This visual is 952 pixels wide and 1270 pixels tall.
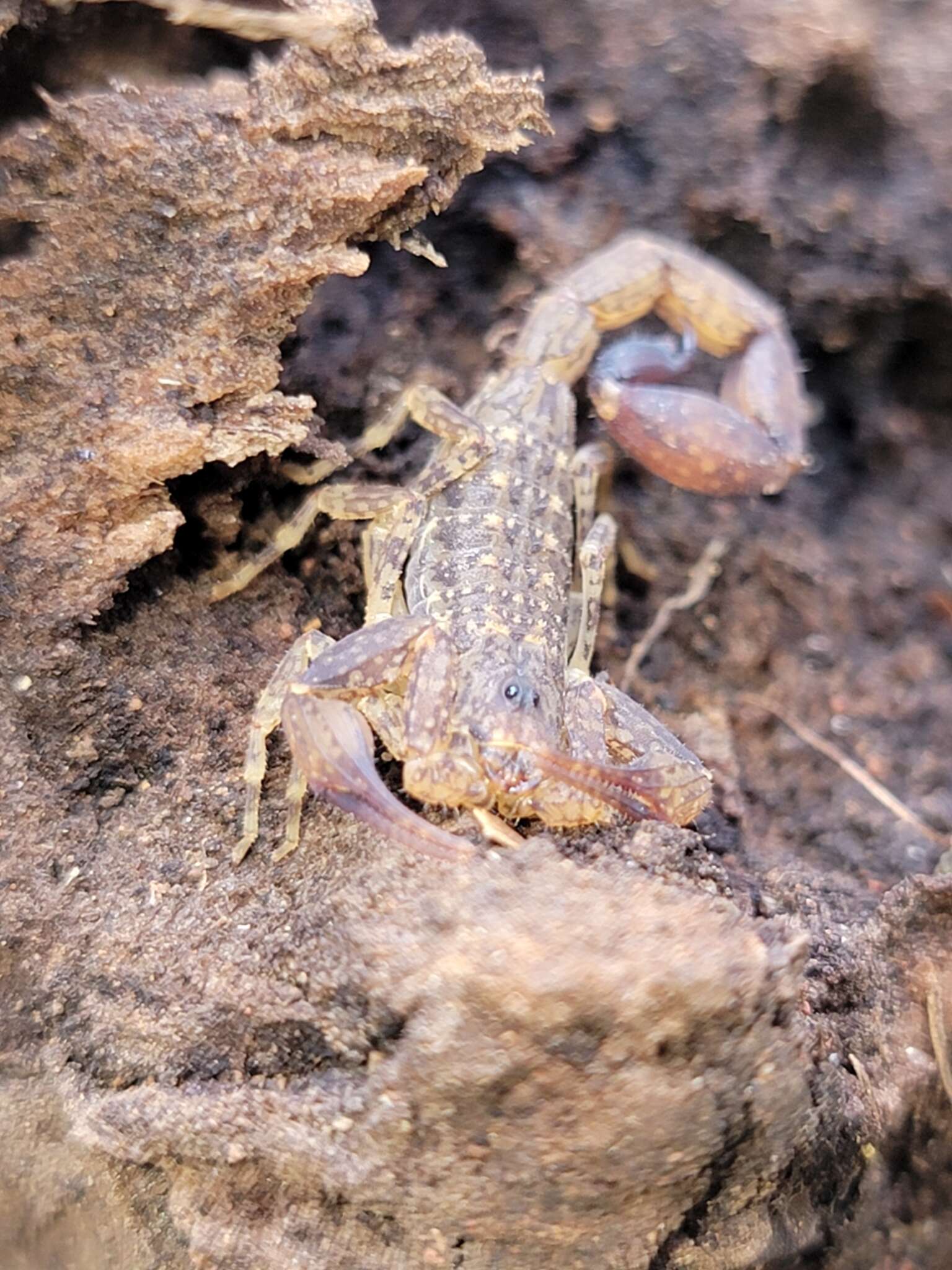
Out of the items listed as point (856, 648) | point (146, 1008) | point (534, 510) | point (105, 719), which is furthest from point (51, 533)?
point (856, 648)

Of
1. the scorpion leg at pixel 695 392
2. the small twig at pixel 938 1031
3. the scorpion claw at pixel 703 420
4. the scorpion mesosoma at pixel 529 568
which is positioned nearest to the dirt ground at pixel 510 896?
the small twig at pixel 938 1031

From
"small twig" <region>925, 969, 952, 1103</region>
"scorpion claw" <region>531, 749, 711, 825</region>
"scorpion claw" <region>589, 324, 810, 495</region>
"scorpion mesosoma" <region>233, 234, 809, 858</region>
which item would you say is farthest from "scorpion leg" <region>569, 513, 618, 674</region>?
"small twig" <region>925, 969, 952, 1103</region>

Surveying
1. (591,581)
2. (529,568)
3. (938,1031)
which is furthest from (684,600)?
(938,1031)

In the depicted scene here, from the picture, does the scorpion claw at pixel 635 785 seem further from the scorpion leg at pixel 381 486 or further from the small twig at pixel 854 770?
the small twig at pixel 854 770

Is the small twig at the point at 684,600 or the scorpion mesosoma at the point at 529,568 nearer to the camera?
the scorpion mesosoma at the point at 529,568

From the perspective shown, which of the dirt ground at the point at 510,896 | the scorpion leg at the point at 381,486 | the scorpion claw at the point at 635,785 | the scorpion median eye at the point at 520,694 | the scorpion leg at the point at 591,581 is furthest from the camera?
the scorpion leg at the point at 591,581

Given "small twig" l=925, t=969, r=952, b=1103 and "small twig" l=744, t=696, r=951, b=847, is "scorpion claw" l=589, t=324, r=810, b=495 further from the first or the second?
"small twig" l=925, t=969, r=952, b=1103

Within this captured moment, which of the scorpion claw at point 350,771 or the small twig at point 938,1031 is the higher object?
the scorpion claw at point 350,771

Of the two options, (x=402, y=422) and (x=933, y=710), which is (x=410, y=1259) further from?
(x=933, y=710)
